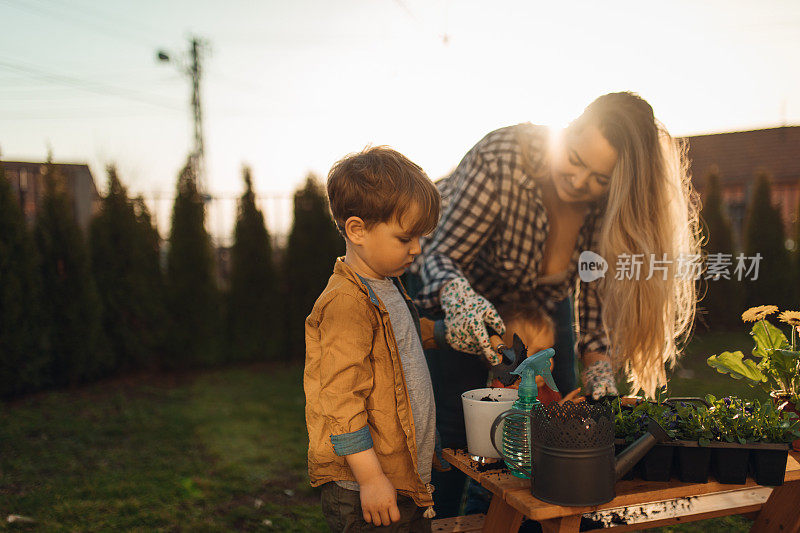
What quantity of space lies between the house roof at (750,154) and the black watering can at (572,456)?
15406mm

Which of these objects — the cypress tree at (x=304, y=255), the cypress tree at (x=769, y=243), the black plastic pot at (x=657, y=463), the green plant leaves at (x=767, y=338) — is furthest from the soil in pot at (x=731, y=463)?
the cypress tree at (x=769, y=243)

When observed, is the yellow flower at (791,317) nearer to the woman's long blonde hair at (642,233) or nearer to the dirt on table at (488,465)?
the woman's long blonde hair at (642,233)

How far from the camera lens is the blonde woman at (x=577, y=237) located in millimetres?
1688

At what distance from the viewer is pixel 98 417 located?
4.51m

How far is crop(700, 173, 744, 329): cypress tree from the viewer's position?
7.57 metres

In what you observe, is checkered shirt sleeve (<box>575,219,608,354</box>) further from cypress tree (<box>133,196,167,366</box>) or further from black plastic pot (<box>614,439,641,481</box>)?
cypress tree (<box>133,196,167,366</box>)

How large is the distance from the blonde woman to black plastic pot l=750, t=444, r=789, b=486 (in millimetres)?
493

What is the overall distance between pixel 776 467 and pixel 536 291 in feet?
2.98

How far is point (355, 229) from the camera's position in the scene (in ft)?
4.50

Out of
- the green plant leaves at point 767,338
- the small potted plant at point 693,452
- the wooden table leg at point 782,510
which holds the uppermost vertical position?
the green plant leaves at point 767,338

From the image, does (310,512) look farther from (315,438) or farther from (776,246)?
(776,246)

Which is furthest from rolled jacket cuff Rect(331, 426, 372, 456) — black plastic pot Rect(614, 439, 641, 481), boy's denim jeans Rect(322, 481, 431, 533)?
black plastic pot Rect(614, 439, 641, 481)

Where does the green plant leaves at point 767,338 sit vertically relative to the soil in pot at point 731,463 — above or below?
above

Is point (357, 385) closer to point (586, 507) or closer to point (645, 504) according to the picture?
point (586, 507)
